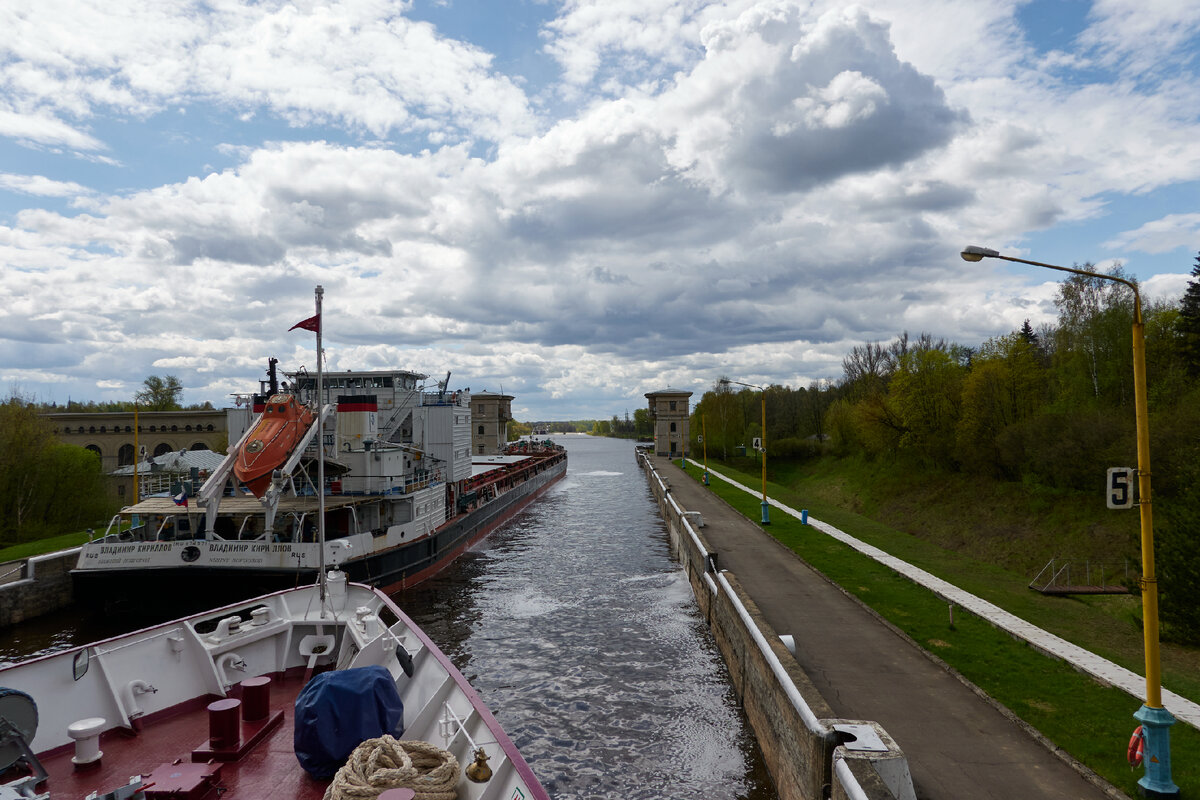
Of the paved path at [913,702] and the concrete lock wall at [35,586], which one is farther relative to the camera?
the concrete lock wall at [35,586]

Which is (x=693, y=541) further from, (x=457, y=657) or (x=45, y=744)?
(x=45, y=744)

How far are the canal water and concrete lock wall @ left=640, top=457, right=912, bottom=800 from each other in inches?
31.2

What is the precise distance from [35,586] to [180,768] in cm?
2104

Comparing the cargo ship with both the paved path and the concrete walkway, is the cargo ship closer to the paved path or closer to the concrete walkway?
the paved path

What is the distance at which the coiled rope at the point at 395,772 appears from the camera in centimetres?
646

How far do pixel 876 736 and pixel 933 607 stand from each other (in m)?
10.7

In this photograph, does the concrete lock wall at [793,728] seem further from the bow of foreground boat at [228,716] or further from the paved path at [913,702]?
the bow of foreground boat at [228,716]

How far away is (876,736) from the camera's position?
915 centimetres

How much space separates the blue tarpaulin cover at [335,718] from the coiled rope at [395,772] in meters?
0.91

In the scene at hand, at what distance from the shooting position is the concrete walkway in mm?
11805

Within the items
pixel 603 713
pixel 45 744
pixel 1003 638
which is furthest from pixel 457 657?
pixel 1003 638

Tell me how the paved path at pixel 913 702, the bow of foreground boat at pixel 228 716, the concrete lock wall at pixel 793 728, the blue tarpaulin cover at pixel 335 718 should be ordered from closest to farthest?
1. the bow of foreground boat at pixel 228 716
2. the blue tarpaulin cover at pixel 335 718
3. the concrete lock wall at pixel 793 728
4. the paved path at pixel 913 702

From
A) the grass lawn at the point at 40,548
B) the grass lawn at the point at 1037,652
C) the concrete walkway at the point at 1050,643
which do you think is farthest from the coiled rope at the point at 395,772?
the grass lawn at the point at 40,548

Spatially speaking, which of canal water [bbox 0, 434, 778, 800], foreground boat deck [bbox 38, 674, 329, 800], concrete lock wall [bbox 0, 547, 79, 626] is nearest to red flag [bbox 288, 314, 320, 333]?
foreground boat deck [bbox 38, 674, 329, 800]
